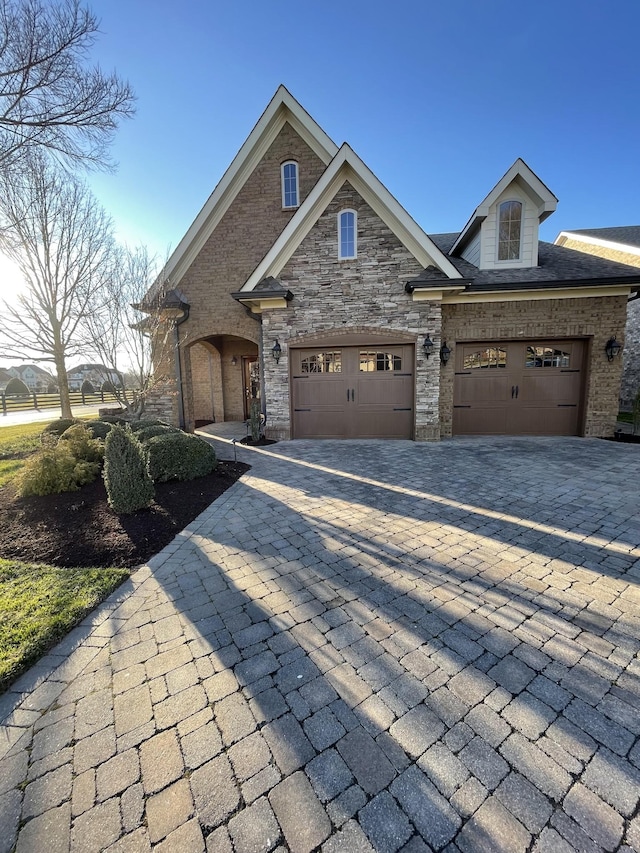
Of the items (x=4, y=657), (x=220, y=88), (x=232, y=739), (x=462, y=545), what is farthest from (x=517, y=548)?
(x=220, y=88)

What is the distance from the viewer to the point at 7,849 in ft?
4.52

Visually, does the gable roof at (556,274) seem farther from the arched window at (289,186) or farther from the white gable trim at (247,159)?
the white gable trim at (247,159)

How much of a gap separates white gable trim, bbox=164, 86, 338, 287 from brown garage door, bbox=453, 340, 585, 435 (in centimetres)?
784

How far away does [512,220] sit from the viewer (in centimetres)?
969

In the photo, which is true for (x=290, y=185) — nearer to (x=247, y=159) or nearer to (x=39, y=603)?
(x=247, y=159)

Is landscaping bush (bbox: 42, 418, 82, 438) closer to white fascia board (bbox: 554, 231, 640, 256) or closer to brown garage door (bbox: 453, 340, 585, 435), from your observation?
brown garage door (bbox: 453, 340, 585, 435)

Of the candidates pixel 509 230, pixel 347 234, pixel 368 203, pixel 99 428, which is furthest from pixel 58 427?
pixel 509 230

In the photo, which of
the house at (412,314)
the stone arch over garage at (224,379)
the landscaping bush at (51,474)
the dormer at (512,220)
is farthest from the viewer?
the stone arch over garage at (224,379)

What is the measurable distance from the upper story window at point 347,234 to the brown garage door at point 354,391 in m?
2.44

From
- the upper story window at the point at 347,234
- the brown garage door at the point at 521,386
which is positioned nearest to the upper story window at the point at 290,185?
the upper story window at the point at 347,234

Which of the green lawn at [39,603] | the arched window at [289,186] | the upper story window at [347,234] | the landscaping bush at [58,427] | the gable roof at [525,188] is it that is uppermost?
the arched window at [289,186]

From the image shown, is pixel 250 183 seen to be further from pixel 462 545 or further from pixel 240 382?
pixel 462 545

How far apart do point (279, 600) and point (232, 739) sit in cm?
111

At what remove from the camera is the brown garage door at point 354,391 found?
9523mm
